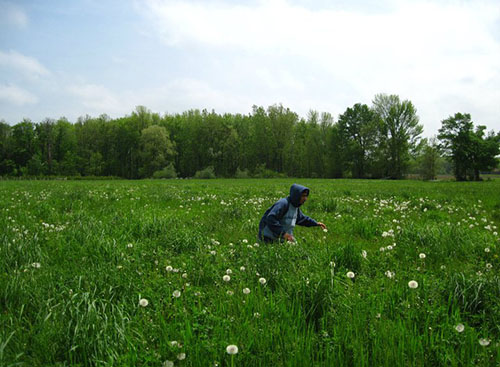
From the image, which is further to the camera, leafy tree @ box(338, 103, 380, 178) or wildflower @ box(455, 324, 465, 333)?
leafy tree @ box(338, 103, 380, 178)

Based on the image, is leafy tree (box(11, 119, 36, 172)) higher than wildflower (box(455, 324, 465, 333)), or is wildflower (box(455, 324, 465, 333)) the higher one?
leafy tree (box(11, 119, 36, 172))

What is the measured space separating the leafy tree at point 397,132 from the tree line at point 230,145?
18 centimetres

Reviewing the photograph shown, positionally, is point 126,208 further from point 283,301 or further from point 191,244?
point 283,301

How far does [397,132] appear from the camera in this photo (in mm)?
58750

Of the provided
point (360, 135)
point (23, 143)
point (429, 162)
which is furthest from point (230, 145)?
point (23, 143)

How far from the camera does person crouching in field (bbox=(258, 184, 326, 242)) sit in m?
5.14

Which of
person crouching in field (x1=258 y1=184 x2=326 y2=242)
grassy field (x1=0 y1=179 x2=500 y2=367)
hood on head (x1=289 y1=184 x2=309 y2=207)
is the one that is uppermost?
hood on head (x1=289 y1=184 x2=309 y2=207)

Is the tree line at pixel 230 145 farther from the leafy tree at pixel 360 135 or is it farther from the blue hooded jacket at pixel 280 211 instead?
the blue hooded jacket at pixel 280 211

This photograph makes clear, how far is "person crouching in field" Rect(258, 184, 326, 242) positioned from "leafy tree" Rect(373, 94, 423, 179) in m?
59.4

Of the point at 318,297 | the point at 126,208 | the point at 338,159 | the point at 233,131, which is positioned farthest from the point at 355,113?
the point at 318,297

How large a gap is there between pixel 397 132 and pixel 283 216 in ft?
201

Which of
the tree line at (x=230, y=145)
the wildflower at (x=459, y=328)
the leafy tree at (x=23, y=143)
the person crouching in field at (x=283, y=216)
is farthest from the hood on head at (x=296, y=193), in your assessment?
the leafy tree at (x=23, y=143)

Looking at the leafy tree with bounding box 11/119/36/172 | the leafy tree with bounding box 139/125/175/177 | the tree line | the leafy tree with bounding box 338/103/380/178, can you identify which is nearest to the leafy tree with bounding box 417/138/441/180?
the tree line

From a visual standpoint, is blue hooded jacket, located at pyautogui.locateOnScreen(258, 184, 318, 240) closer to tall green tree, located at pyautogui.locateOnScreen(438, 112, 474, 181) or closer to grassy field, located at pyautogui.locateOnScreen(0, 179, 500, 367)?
grassy field, located at pyautogui.locateOnScreen(0, 179, 500, 367)
